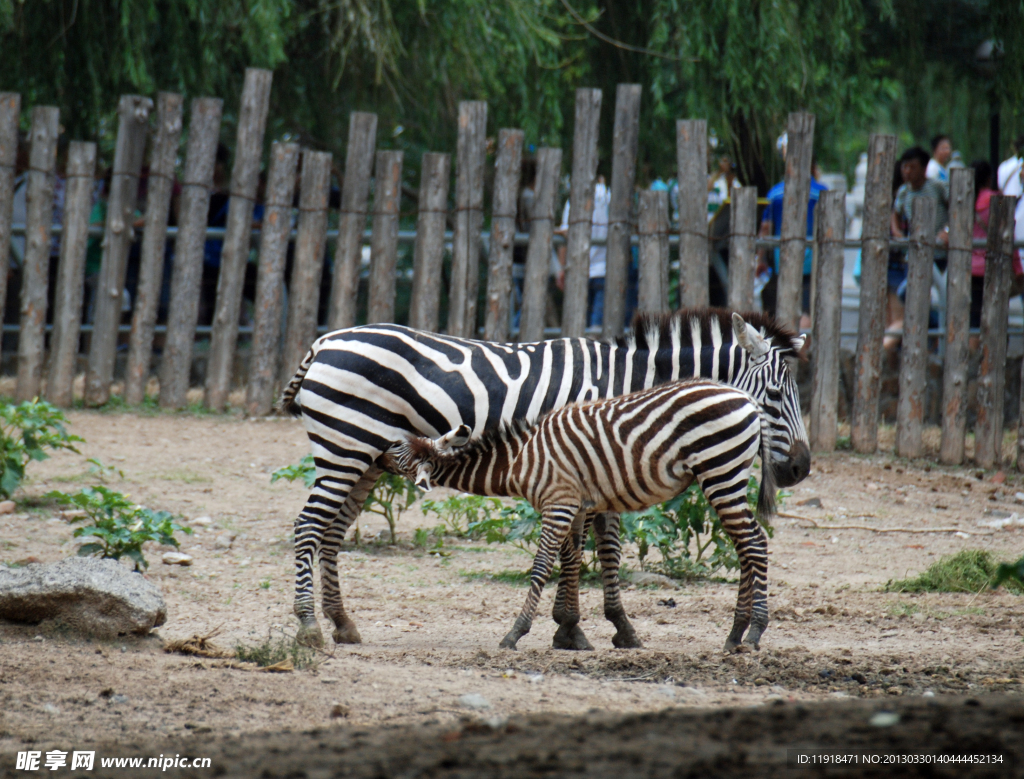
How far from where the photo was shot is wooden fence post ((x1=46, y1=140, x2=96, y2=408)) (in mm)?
9852

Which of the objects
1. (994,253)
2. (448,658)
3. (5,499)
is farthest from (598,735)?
(994,253)

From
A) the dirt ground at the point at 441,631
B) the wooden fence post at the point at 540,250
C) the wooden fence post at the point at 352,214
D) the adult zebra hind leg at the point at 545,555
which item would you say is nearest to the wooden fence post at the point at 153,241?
the dirt ground at the point at 441,631

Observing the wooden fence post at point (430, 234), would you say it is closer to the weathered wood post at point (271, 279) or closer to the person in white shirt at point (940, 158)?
the weathered wood post at point (271, 279)

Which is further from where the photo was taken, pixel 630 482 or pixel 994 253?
pixel 994 253

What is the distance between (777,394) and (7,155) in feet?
25.0

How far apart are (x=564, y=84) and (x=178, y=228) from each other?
4.53 m

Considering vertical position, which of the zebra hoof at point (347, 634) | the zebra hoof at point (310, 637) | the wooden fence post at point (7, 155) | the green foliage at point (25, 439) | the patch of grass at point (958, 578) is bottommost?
the zebra hoof at point (347, 634)

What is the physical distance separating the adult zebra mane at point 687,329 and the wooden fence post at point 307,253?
4605mm

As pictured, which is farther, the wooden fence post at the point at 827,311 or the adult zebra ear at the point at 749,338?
the wooden fence post at the point at 827,311

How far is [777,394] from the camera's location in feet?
19.1

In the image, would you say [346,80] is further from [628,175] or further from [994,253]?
[994,253]

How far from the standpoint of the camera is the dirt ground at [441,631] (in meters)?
3.68

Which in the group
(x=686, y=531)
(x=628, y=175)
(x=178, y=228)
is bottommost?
(x=686, y=531)

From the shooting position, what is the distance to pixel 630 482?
5164mm
